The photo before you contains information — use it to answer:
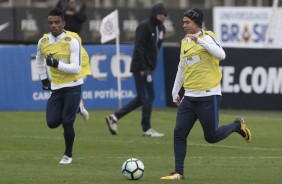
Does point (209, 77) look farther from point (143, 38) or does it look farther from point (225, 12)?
point (225, 12)

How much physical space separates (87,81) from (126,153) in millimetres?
8255

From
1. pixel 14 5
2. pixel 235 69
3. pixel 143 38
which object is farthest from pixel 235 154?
pixel 14 5

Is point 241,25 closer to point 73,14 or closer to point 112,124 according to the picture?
point 73,14

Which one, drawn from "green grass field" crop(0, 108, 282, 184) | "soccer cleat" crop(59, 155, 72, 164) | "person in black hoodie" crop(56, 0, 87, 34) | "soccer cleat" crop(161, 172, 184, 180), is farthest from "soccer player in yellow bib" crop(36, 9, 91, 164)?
"person in black hoodie" crop(56, 0, 87, 34)

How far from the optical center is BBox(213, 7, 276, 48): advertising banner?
3562 cm

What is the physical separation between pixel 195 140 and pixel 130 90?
21.4 feet

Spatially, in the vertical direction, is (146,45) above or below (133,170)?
above

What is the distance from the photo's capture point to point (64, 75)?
1477 cm

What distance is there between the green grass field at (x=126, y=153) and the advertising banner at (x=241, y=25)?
12.2 metres

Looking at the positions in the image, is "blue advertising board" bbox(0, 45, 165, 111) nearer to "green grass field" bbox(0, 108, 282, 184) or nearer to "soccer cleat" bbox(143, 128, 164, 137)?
"green grass field" bbox(0, 108, 282, 184)

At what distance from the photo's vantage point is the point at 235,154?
1652cm

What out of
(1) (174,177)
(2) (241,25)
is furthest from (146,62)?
(2) (241,25)

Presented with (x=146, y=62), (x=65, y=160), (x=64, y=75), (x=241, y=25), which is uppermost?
(x=64, y=75)

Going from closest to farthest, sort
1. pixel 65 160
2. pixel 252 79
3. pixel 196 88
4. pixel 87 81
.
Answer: pixel 196 88 → pixel 65 160 → pixel 252 79 → pixel 87 81
